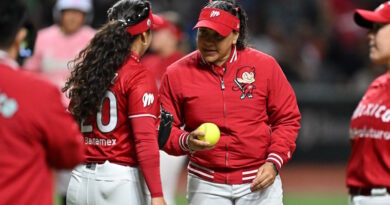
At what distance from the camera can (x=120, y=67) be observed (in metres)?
4.89

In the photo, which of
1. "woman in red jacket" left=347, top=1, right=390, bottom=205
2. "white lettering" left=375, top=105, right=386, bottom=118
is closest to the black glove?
"woman in red jacket" left=347, top=1, right=390, bottom=205

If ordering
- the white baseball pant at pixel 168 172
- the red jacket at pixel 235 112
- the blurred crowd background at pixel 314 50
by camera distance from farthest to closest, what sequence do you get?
the blurred crowd background at pixel 314 50, the white baseball pant at pixel 168 172, the red jacket at pixel 235 112

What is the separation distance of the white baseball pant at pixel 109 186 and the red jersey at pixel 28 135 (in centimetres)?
124

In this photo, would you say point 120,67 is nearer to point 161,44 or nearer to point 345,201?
point 161,44

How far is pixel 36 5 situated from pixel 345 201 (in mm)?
6269

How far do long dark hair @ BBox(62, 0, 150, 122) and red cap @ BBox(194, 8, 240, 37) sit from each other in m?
0.45

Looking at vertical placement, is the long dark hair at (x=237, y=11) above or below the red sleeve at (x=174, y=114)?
above

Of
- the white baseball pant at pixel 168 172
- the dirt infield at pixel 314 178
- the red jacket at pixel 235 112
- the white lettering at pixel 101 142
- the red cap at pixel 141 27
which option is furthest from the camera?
the dirt infield at pixel 314 178

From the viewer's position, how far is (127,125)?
16.0 feet

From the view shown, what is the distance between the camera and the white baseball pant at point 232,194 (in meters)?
5.25

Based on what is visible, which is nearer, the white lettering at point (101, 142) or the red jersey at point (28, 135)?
the red jersey at point (28, 135)

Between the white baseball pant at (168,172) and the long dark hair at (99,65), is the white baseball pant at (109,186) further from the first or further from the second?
the white baseball pant at (168,172)

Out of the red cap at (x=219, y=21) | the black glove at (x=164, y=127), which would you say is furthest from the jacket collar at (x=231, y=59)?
the black glove at (x=164, y=127)

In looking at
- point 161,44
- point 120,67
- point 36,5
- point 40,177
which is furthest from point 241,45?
point 36,5
